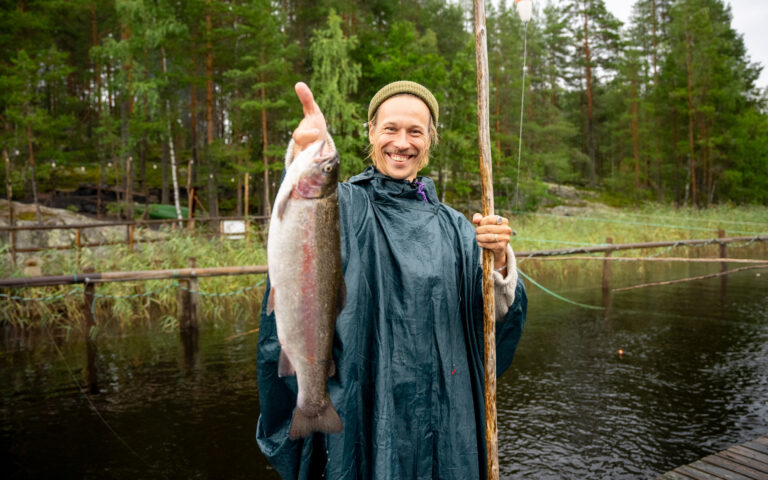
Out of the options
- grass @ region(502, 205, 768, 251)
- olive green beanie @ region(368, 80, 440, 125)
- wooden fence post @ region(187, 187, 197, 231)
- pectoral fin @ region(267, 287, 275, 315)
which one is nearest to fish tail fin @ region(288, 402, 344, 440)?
pectoral fin @ region(267, 287, 275, 315)

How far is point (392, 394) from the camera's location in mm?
1833

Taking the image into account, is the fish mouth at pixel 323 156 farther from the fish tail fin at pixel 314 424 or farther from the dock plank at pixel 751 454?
the dock plank at pixel 751 454

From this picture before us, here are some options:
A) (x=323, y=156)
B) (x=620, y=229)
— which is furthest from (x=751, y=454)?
(x=620, y=229)

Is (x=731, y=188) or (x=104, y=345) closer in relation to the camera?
(x=104, y=345)

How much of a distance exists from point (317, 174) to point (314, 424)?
33.0 inches

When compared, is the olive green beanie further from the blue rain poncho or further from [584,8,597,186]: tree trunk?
[584,8,597,186]: tree trunk

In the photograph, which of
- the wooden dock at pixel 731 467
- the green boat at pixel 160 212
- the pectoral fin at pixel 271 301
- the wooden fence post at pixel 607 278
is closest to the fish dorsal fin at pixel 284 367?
the pectoral fin at pixel 271 301

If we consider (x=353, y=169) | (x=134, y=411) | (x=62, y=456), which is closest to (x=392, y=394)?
(x=62, y=456)

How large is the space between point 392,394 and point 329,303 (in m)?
0.45

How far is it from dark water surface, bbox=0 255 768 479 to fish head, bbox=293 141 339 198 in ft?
13.6

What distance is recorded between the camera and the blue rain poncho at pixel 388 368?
70.7 inches

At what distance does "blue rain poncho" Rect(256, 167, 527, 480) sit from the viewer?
1.80 meters

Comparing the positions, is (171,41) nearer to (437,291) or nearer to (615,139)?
(437,291)

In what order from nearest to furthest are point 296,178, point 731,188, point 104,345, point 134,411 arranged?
1. point 296,178
2. point 134,411
3. point 104,345
4. point 731,188
